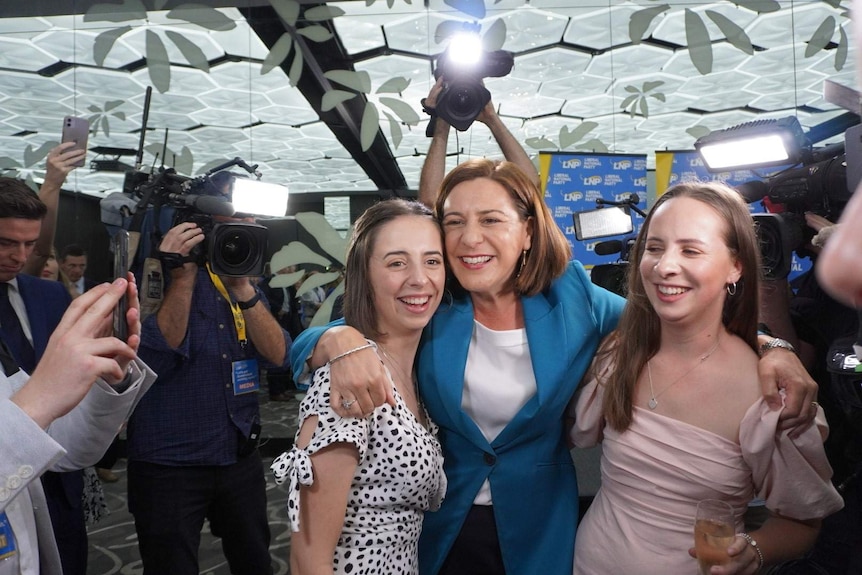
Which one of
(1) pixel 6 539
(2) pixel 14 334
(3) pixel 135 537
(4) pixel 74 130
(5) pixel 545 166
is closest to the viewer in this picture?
(1) pixel 6 539

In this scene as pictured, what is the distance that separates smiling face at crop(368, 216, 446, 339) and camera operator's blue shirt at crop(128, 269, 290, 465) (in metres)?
0.99

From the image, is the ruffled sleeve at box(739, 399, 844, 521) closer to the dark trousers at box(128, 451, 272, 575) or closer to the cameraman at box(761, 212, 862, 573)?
the cameraman at box(761, 212, 862, 573)

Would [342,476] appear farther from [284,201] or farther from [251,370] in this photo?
[284,201]

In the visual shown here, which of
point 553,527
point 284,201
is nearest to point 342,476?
point 553,527

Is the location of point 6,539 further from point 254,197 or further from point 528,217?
point 254,197

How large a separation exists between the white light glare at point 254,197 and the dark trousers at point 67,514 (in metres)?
1.06

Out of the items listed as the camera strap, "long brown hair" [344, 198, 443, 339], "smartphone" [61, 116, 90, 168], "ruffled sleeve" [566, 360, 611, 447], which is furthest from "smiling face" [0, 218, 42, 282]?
"ruffled sleeve" [566, 360, 611, 447]

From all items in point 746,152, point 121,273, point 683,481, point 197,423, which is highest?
point 746,152

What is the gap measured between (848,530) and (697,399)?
47cm

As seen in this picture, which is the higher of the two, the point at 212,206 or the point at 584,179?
the point at 584,179

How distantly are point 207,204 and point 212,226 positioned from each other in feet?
0.29

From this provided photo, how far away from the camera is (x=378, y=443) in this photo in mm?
1285

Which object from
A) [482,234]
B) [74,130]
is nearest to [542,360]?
[482,234]

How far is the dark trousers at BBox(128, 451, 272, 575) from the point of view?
2.06 meters
